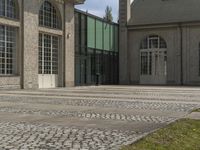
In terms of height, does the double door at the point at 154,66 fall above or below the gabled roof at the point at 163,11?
below

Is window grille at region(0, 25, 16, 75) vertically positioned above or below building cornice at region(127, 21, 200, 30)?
below

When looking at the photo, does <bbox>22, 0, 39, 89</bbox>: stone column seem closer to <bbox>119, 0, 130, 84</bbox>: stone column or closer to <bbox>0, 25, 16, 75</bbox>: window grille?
<bbox>0, 25, 16, 75</bbox>: window grille

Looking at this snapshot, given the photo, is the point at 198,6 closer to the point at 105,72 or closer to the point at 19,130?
the point at 105,72

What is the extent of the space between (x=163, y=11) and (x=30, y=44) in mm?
18371

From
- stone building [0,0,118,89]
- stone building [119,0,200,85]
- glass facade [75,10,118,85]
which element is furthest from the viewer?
stone building [119,0,200,85]

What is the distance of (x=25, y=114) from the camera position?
36.6 ft

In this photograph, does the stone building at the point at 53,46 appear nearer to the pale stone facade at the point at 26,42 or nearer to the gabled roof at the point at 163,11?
the pale stone facade at the point at 26,42

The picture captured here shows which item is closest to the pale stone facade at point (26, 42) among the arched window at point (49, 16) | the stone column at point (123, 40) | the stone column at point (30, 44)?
the stone column at point (30, 44)

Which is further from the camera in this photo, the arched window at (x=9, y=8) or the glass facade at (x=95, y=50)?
the glass facade at (x=95, y=50)

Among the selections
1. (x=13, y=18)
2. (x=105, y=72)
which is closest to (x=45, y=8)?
(x=13, y=18)

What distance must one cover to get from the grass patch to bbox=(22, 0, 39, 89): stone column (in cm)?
1768

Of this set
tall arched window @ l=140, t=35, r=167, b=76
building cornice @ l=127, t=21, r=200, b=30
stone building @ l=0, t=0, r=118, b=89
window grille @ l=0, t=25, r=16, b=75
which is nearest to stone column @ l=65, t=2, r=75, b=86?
stone building @ l=0, t=0, r=118, b=89

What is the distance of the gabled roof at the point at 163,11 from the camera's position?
38.4m

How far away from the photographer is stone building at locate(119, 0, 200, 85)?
122 feet
